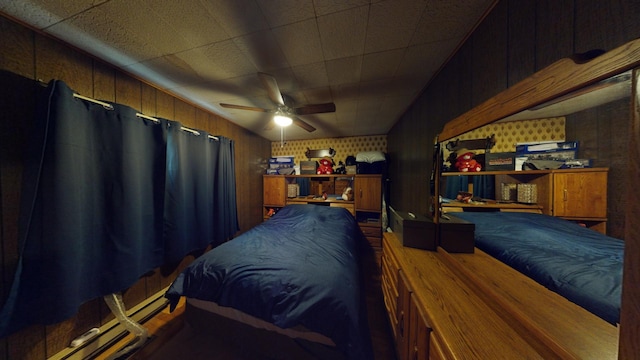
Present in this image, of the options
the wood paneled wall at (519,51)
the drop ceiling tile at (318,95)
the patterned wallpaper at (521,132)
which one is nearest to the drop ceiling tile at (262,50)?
the drop ceiling tile at (318,95)

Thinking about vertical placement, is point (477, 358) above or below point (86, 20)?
below

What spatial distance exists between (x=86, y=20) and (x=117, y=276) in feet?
6.12

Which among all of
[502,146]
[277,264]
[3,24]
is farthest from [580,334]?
[3,24]

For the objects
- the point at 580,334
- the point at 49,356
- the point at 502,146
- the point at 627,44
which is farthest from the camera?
the point at 49,356

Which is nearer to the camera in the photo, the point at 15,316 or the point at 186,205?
the point at 15,316

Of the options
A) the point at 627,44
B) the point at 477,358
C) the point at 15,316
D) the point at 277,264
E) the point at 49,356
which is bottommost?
the point at 49,356

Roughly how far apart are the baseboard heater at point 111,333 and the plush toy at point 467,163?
120 inches

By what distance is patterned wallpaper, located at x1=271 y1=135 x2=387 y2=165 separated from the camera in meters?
3.63

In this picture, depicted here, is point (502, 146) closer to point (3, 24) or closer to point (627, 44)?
point (627, 44)

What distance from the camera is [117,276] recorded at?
147cm

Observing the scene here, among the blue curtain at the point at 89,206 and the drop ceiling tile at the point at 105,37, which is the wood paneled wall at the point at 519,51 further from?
the blue curtain at the point at 89,206

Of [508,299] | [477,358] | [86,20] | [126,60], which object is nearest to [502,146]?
[508,299]

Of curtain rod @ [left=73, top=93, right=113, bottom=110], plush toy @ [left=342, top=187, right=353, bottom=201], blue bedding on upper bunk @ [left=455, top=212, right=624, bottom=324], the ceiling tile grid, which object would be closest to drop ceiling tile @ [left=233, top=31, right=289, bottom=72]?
the ceiling tile grid

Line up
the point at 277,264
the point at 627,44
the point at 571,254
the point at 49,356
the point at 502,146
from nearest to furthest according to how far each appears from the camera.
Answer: the point at 627,44
the point at 571,254
the point at 502,146
the point at 49,356
the point at 277,264
